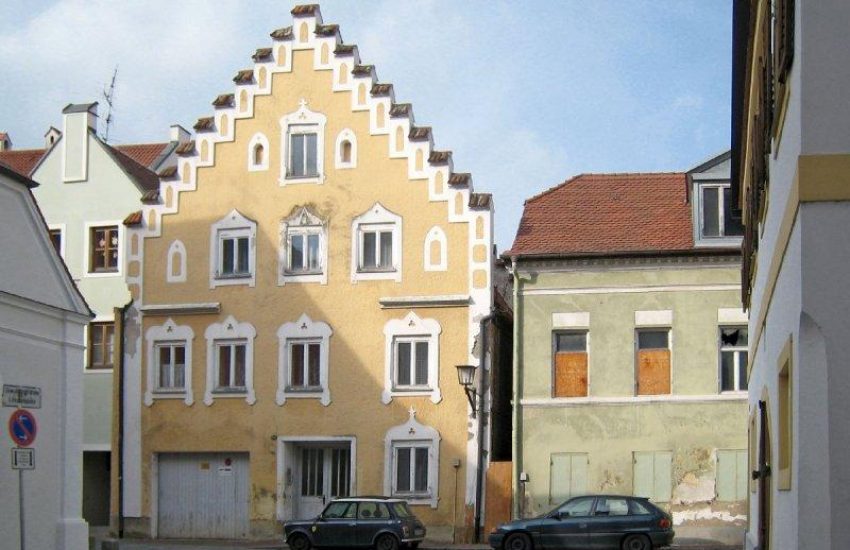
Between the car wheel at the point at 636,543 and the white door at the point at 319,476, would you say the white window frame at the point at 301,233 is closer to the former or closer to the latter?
the white door at the point at 319,476

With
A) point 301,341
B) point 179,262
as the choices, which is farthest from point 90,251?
point 301,341

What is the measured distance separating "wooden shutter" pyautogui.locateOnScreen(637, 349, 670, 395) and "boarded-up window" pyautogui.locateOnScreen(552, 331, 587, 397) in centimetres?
144

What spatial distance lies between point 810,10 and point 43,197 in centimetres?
3646

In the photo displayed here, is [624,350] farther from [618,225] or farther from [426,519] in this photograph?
[426,519]

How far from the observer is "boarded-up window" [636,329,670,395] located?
110 feet

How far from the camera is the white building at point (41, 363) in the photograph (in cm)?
2206

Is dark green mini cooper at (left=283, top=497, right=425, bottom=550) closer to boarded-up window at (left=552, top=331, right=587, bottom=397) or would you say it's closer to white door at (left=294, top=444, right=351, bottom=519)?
white door at (left=294, top=444, right=351, bottom=519)

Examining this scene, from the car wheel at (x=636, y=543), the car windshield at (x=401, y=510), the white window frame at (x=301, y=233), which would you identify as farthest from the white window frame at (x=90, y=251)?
the car wheel at (x=636, y=543)

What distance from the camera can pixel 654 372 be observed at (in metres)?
33.8

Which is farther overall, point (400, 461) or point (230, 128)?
point (230, 128)

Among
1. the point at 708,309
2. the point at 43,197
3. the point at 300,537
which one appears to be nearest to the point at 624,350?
the point at 708,309

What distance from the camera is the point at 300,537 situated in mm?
31016

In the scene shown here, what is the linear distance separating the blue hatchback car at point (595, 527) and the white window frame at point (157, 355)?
38.3 feet

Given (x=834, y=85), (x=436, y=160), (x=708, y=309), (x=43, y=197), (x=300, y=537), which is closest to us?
(x=834, y=85)
